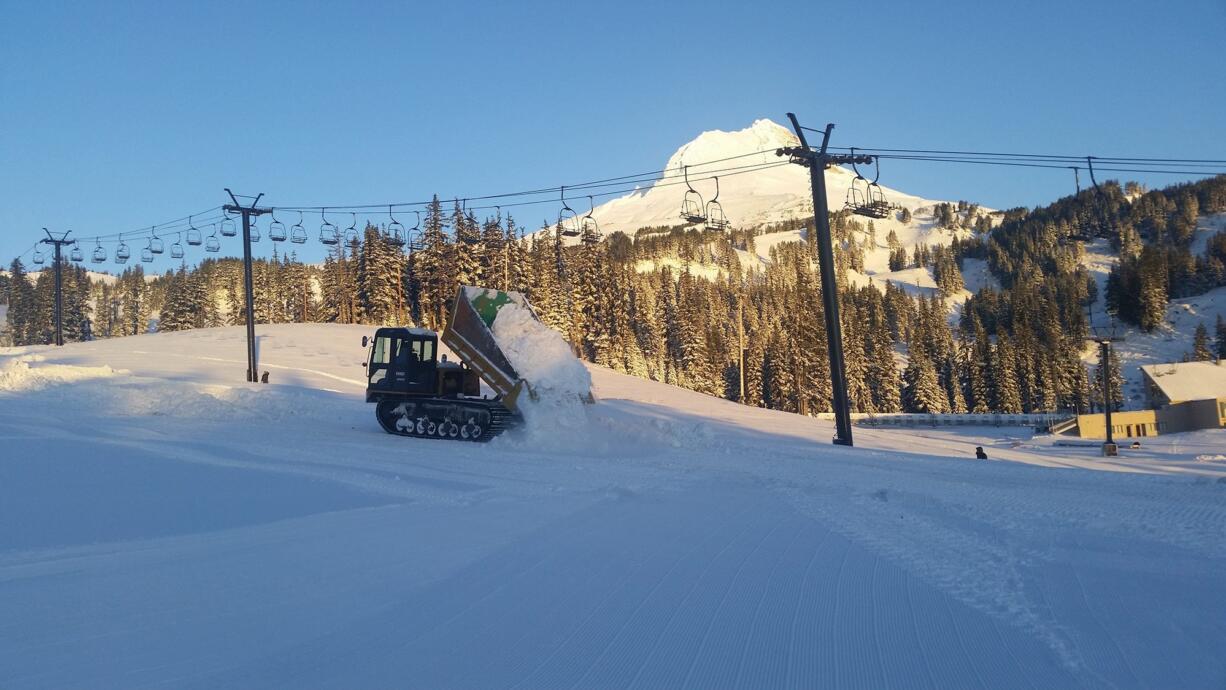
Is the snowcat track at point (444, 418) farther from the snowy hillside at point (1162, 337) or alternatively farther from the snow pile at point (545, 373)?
the snowy hillside at point (1162, 337)

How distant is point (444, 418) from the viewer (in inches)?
724

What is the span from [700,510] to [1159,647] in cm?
545

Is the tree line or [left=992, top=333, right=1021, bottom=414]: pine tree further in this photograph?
[left=992, top=333, right=1021, bottom=414]: pine tree

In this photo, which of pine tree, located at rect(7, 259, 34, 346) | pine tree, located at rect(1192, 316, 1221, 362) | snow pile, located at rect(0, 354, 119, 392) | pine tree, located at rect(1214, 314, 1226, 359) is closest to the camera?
snow pile, located at rect(0, 354, 119, 392)

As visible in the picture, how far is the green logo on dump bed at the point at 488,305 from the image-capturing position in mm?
18781

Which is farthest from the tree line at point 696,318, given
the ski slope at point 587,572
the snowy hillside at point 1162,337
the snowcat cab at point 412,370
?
the ski slope at point 587,572

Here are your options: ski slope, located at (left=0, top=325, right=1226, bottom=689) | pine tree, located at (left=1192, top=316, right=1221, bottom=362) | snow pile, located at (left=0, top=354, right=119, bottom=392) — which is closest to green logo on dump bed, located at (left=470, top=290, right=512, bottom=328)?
ski slope, located at (left=0, top=325, right=1226, bottom=689)

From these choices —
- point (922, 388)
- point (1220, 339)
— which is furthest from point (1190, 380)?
point (1220, 339)

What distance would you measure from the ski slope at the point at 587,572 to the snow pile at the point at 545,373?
327 centimetres

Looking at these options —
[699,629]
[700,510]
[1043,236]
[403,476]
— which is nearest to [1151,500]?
[700,510]

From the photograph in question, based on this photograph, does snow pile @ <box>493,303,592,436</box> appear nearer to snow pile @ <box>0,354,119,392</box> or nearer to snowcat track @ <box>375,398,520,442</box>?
snowcat track @ <box>375,398,520,442</box>

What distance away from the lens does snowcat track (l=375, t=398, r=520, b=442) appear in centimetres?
1795

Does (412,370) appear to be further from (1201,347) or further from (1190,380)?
(1201,347)

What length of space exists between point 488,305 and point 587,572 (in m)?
13.3
